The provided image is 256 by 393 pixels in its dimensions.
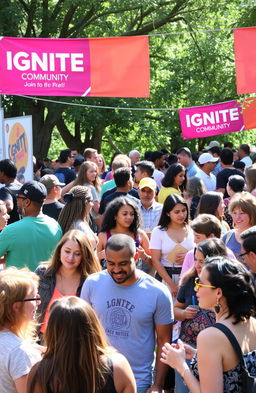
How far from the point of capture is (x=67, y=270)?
5.85m

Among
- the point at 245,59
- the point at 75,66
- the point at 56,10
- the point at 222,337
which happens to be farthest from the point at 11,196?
the point at 56,10

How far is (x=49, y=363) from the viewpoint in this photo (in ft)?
11.9

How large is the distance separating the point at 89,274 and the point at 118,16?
1866cm

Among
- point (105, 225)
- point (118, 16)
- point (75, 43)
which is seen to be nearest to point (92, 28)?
point (118, 16)

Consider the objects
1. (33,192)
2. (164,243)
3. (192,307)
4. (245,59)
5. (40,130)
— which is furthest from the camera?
(40,130)

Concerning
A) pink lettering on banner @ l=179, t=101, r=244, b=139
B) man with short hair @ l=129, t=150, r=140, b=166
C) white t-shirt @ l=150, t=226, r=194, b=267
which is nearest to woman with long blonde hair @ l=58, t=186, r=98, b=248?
white t-shirt @ l=150, t=226, r=194, b=267

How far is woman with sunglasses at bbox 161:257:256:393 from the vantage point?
387 centimetres

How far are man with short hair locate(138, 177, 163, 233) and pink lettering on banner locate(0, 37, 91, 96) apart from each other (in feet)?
10.9

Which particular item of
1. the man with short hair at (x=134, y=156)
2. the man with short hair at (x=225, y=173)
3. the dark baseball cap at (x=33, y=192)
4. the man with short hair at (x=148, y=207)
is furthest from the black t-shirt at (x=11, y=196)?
the man with short hair at (x=134, y=156)

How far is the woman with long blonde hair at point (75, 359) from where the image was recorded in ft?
11.7

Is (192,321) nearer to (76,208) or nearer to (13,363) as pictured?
(13,363)

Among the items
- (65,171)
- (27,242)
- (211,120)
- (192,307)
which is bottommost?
(192,307)

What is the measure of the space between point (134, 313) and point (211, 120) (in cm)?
1032

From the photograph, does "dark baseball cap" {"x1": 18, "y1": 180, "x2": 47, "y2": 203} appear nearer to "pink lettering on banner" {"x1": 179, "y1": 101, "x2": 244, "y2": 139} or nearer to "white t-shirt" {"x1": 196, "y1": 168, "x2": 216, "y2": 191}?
"white t-shirt" {"x1": 196, "y1": 168, "x2": 216, "y2": 191}
